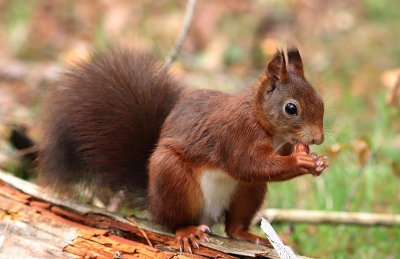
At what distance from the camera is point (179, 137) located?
7.22 ft

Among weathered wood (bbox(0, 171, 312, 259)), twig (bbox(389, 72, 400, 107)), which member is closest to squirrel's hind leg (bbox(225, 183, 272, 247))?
weathered wood (bbox(0, 171, 312, 259))

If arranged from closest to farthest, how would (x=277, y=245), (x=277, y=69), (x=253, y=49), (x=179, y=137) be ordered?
(x=277, y=245), (x=277, y=69), (x=179, y=137), (x=253, y=49)

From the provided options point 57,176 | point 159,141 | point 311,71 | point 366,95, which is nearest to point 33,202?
point 57,176

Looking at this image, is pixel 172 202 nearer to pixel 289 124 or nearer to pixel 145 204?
pixel 145 204

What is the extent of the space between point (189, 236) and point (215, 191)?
0.26 meters

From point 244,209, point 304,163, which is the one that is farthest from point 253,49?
point 304,163

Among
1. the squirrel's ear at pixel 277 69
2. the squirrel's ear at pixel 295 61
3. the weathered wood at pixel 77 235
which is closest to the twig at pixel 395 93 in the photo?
the squirrel's ear at pixel 295 61

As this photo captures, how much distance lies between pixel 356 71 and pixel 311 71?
0.96 metres

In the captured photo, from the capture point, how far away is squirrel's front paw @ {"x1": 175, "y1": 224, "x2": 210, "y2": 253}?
209 centimetres

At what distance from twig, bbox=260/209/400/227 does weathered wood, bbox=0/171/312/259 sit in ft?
2.64

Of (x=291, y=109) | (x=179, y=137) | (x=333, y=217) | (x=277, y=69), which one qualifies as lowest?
(x=333, y=217)

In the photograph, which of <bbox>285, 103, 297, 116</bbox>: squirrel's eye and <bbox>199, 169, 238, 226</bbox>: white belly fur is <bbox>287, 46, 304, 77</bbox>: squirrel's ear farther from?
<bbox>199, 169, 238, 226</bbox>: white belly fur

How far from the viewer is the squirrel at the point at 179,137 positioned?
2.03m

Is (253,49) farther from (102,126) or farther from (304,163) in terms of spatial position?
(304,163)
